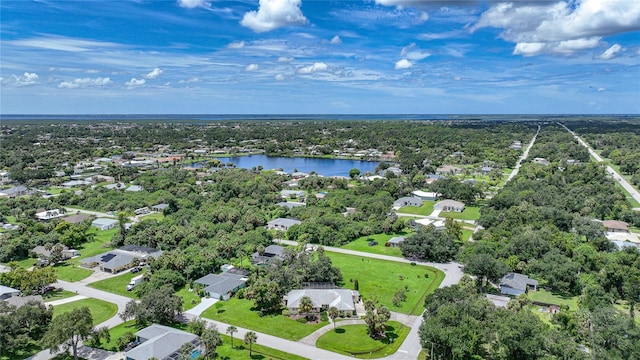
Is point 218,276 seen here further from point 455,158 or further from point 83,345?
point 455,158

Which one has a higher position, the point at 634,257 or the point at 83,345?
the point at 634,257

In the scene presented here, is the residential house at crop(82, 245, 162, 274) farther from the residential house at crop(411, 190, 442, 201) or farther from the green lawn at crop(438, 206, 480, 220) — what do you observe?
the residential house at crop(411, 190, 442, 201)

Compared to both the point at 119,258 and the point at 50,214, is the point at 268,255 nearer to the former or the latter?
the point at 119,258

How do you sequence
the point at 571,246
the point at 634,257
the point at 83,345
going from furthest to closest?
the point at 571,246 < the point at 634,257 < the point at 83,345

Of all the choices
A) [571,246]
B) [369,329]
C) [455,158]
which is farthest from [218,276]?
[455,158]

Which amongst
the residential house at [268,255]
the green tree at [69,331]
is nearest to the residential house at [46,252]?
the residential house at [268,255]

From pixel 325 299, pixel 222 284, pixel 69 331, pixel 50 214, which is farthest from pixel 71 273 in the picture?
pixel 325 299
